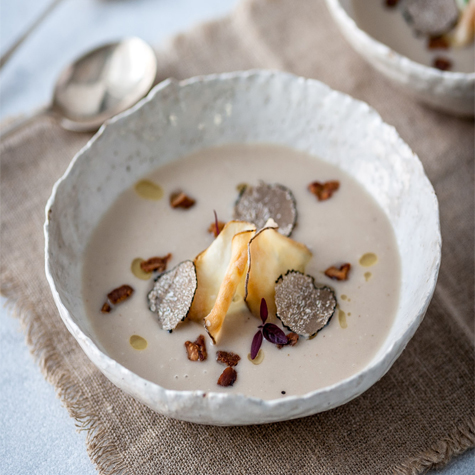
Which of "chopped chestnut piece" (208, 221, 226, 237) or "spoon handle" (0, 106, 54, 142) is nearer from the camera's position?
"chopped chestnut piece" (208, 221, 226, 237)

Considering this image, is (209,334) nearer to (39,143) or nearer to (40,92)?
(39,143)

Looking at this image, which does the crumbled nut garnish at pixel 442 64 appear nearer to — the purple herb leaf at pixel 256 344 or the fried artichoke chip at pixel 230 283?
the fried artichoke chip at pixel 230 283

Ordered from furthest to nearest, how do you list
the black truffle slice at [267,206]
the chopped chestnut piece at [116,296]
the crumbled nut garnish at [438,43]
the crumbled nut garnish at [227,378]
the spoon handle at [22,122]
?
the crumbled nut garnish at [438,43]
the spoon handle at [22,122]
the black truffle slice at [267,206]
the chopped chestnut piece at [116,296]
the crumbled nut garnish at [227,378]

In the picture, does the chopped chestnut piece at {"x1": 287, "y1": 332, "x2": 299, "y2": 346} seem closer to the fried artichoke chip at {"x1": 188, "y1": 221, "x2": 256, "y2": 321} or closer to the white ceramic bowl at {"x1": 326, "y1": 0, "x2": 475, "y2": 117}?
the fried artichoke chip at {"x1": 188, "y1": 221, "x2": 256, "y2": 321}

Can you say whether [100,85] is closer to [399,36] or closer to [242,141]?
[242,141]

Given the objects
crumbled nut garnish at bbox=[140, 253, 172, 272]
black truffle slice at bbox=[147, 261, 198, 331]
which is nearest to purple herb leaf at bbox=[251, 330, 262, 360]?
black truffle slice at bbox=[147, 261, 198, 331]

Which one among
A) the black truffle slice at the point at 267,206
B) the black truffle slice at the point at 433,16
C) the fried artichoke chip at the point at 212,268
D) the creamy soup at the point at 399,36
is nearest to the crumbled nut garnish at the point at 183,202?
the black truffle slice at the point at 267,206

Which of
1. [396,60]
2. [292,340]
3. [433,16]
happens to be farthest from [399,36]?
[292,340]
